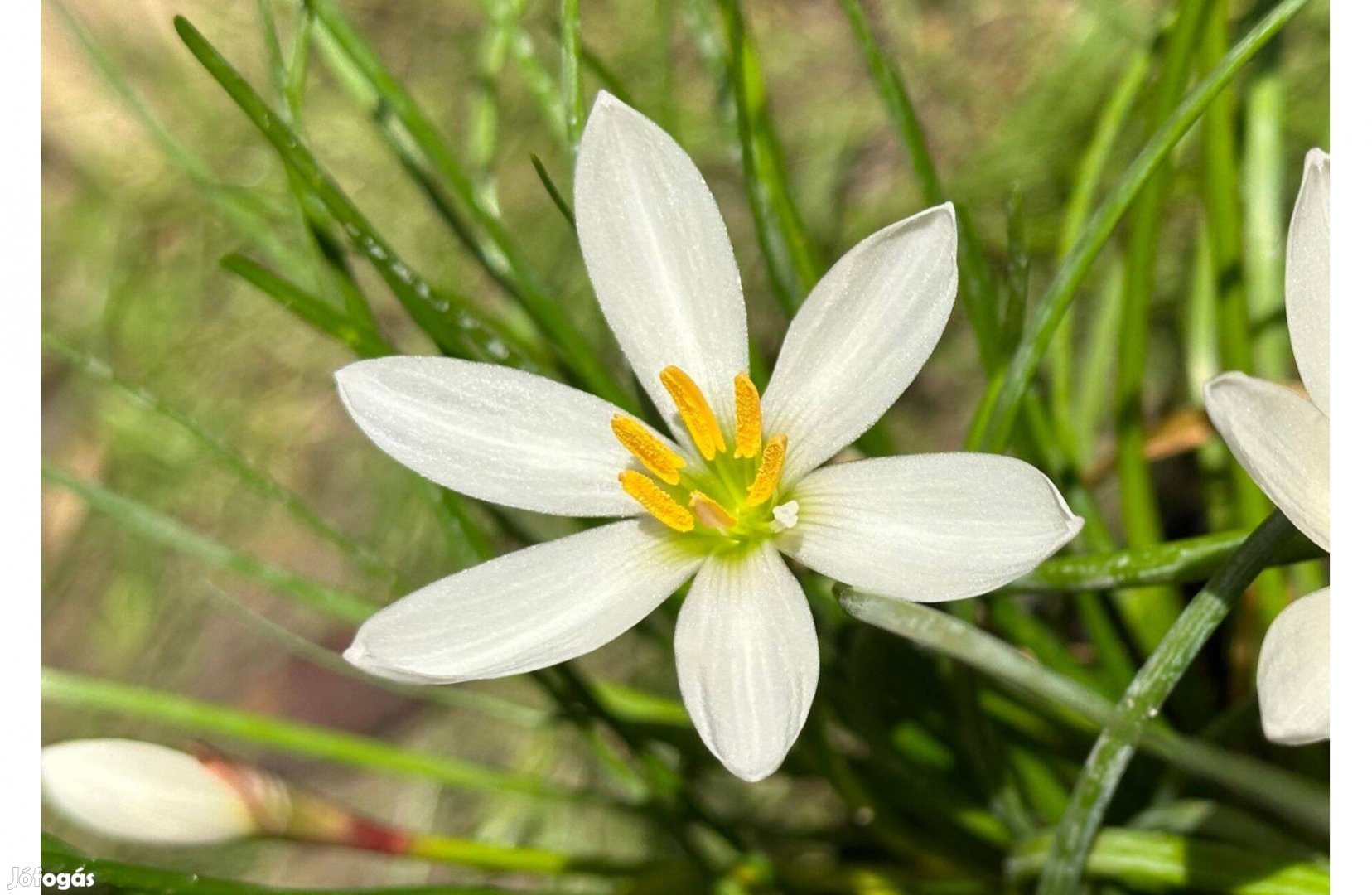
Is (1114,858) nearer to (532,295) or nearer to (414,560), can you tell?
(532,295)

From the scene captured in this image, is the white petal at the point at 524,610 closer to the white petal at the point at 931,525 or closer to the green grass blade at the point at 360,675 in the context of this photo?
the white petal at the point at 931,525

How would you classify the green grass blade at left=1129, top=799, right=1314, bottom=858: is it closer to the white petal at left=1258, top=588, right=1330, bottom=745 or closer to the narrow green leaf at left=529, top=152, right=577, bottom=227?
the white petal at left=1258, top=588, right=1330, bottom=745

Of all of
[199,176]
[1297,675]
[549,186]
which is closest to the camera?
[1297,675]

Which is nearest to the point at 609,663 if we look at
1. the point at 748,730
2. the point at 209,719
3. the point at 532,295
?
the point at 209,719

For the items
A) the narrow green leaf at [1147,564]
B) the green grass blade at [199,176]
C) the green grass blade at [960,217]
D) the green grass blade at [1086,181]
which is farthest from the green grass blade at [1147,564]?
the green grass blade at [199,176]

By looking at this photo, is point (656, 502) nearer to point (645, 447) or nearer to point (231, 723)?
point (645, 447)

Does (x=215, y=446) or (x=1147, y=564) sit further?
(x=215, y=446)

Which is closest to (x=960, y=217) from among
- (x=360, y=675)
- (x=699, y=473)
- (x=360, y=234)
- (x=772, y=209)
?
(x=772, y=209)
